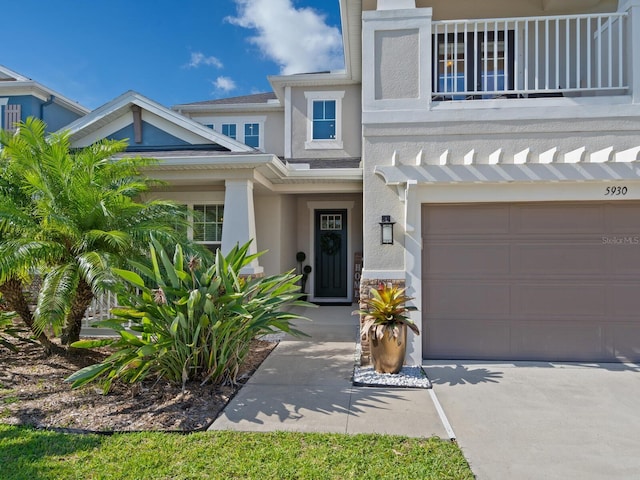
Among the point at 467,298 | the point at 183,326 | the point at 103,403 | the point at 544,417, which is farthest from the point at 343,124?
the point at 103,403

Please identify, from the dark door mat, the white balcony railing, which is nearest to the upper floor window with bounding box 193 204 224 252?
the white balcony railing

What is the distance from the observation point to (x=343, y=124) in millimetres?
11648

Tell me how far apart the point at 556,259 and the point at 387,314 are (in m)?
2.77

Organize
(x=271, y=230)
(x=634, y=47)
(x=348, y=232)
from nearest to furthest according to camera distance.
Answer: (x=634, y=47), (x=271, y=230), (x=348, y=232)

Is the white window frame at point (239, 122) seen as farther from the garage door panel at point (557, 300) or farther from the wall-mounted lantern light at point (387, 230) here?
the garage door panel at point (557, 300)

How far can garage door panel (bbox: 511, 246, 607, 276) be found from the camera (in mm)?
6047

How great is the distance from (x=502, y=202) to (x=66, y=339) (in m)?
7.04

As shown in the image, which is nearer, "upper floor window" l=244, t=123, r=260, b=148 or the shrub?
the shrub

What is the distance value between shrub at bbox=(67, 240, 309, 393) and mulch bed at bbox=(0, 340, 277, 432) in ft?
0.57

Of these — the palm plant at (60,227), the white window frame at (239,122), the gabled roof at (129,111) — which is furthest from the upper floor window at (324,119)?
the palm plant at (60,227)

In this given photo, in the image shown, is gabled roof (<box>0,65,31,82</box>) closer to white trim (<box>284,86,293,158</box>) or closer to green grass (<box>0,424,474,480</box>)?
white trim (<box>284,86,293,158</box>)

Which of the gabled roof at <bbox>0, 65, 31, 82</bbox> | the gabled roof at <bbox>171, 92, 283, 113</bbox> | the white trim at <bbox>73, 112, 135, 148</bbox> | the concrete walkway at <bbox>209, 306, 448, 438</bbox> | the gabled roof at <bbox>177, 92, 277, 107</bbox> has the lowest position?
the concrete walkway at <bbox>209, 306, 448, 438</bbox>

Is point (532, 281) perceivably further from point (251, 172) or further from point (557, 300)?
point (251, 172)

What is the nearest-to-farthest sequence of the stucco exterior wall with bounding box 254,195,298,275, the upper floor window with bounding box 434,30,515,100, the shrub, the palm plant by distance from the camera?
the shrub → the palm plant → the upper floor window with bounding box 434,30,515,100 → the stucco exterior wall with bounding box 254,195,298,275
